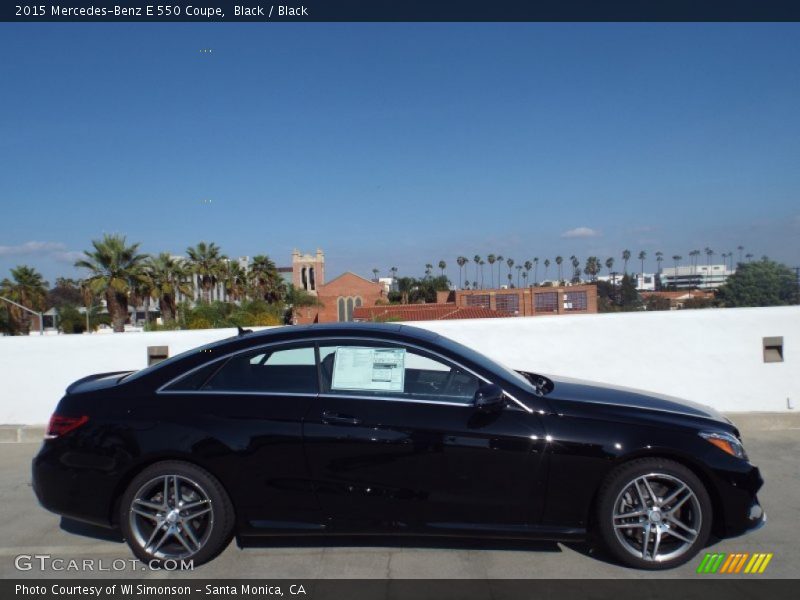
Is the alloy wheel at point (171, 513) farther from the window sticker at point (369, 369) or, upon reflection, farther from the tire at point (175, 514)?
the window sticker at point (369, 369)

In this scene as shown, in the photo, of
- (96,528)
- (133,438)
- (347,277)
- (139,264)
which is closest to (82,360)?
(96,528)

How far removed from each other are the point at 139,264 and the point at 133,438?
33.5 meters

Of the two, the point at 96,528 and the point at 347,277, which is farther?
the point at 347,277

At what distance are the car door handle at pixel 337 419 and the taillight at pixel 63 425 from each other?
4.97 feet

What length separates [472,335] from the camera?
7.77 meters

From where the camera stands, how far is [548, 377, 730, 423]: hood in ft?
13.5

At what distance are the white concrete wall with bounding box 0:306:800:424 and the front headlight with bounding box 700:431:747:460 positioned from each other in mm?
3682

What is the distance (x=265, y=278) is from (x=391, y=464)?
49.3 metres

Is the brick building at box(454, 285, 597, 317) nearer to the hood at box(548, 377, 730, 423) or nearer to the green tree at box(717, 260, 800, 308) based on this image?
the green tree at box(717, 260, 800, 308)

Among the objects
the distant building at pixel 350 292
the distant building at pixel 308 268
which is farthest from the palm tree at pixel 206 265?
the distant building at pixel 308 268

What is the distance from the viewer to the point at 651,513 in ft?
12.7

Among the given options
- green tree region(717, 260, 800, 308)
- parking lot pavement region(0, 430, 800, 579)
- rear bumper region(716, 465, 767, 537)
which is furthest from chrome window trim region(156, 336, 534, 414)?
green tree region(717, 260, 800, 308)
